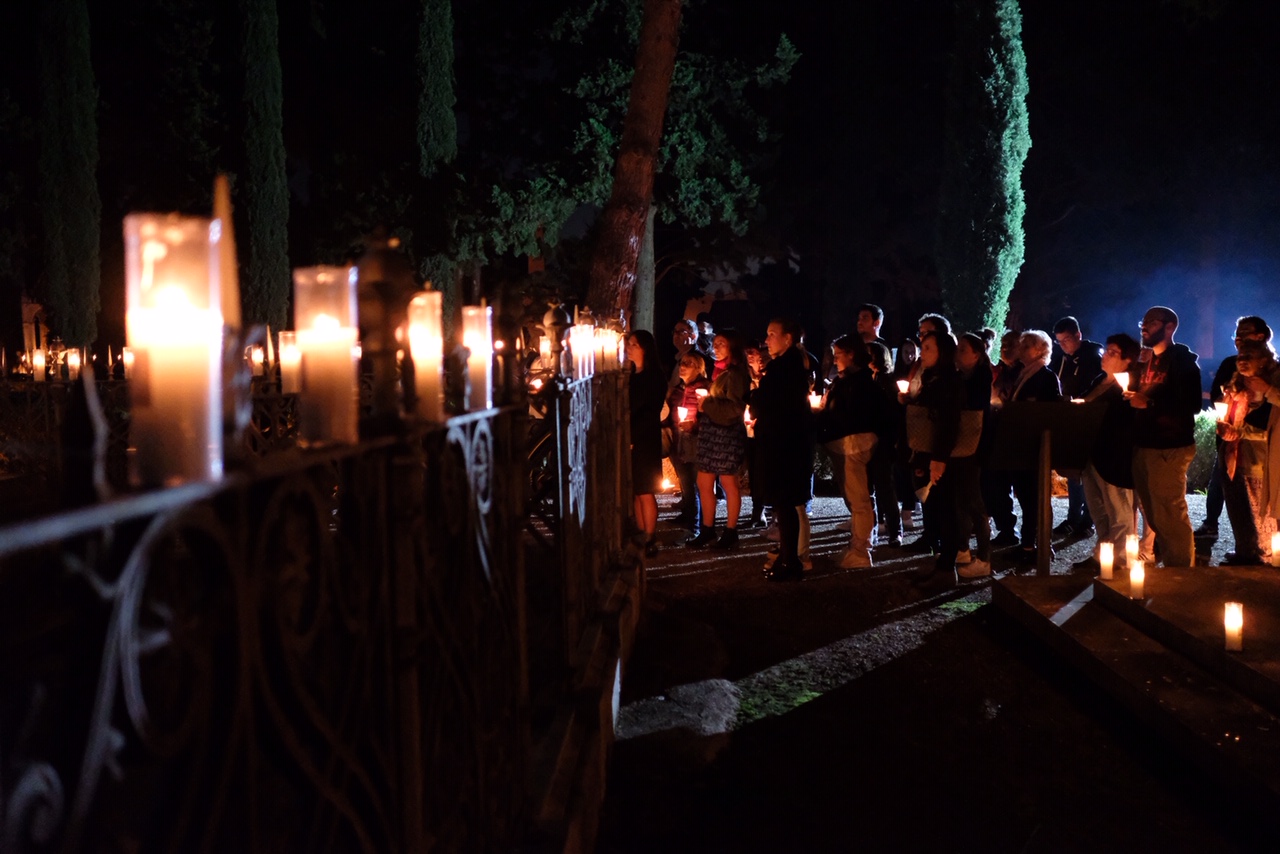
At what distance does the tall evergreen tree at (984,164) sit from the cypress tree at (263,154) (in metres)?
15.1

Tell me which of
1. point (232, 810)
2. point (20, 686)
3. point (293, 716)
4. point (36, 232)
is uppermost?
point (36, 232)

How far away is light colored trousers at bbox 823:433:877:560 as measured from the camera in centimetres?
812

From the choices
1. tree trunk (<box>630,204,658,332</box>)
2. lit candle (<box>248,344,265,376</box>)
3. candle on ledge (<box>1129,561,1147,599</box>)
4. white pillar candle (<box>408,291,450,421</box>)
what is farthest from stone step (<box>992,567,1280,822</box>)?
tree trunk (<box>630,204,658,332</box>)

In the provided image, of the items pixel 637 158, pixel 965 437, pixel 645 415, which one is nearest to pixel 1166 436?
pixel 965 437

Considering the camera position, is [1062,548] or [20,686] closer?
[20,686]

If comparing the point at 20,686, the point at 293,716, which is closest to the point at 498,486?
the point at 293,716

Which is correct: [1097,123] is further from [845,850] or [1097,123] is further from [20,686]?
[20,686]

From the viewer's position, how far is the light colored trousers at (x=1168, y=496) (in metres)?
7.07

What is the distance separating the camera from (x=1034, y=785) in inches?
170

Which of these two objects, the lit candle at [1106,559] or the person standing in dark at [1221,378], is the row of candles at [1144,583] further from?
the person standing in dark at [1221,378]

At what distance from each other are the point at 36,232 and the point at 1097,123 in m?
26.6

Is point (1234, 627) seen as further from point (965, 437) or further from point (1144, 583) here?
point (965, 437)

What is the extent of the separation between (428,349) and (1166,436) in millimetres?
6400

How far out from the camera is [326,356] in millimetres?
1613
